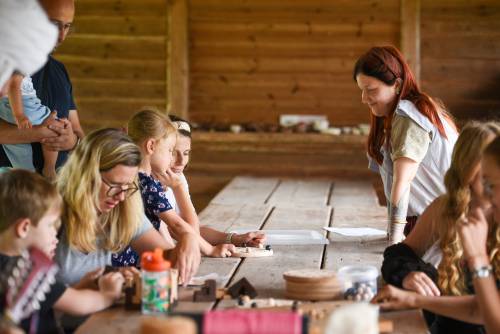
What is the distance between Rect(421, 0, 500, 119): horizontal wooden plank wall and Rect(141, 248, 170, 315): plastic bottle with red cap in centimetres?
665

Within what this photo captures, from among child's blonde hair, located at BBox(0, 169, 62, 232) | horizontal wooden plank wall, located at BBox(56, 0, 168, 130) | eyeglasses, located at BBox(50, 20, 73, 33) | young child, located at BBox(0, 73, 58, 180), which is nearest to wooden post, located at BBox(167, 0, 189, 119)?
horizontal wooden plank wall, located at BBox(56, 0, 168, 130)

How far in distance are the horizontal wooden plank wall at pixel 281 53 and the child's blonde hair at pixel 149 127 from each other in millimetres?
5181

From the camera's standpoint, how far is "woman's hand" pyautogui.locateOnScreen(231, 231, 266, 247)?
4.25m

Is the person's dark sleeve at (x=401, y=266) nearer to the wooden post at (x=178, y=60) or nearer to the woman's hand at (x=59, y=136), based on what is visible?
the woman's hand at (x=59, y=136)

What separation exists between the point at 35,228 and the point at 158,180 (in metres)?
1.46

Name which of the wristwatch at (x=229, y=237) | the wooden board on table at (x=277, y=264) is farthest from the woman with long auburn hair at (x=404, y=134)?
the wristwatch at (x=229, y=237)

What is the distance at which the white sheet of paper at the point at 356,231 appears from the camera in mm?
4723

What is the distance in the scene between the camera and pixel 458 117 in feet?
30.0

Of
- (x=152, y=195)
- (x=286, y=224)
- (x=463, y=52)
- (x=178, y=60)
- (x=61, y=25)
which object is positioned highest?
(x=61, y=25)

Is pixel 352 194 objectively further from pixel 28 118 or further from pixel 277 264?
pixel 277 264

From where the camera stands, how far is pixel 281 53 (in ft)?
30.7

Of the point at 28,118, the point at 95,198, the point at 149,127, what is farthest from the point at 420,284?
the point at 28,118

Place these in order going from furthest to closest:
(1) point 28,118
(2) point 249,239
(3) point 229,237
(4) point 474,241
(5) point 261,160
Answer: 1. (5) point 261,160
2. (1) point 28,118
3. (3) point 229,237
4. (2) point 249,239
5. (4) point 474,241

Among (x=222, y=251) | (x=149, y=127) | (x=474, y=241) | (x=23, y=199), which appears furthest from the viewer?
(x=149, y=127)
